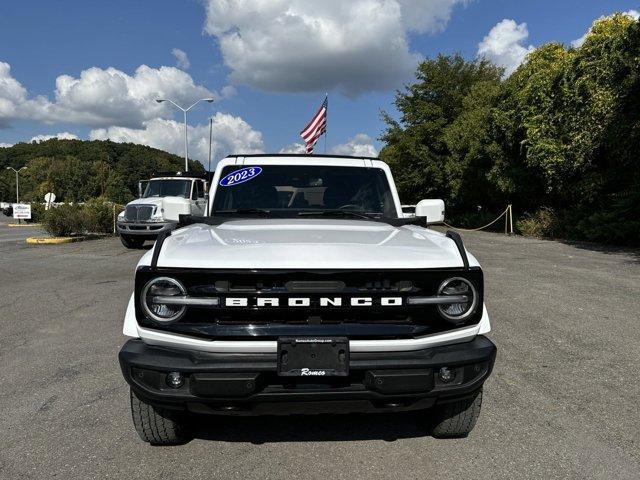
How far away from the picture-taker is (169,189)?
1614cm

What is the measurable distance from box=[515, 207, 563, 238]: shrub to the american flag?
844cm

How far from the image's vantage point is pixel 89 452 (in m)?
3.03

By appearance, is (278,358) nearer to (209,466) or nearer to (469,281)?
(209,466)

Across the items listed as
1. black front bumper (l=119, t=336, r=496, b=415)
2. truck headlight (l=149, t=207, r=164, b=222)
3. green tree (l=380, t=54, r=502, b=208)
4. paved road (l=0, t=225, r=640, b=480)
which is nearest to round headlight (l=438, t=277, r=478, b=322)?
black front bumper (l=119, t=336, r=496, b=415)

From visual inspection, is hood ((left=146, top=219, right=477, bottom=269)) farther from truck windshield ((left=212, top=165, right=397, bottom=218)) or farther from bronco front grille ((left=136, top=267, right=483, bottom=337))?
truck windshield ((left=212, top=165, right=397, bottom=218))

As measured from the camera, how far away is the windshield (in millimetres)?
16031

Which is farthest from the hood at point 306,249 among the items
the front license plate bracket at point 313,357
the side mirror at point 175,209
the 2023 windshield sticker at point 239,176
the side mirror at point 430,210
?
the 2023 windshield sticker at point 239,176

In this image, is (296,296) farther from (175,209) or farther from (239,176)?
(239,176)

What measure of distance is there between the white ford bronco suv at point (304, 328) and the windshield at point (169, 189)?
537 inches

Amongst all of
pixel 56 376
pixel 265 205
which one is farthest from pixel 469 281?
pixel 56 376

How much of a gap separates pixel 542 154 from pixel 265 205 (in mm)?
15611

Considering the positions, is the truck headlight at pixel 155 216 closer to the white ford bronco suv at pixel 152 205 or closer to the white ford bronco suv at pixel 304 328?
the white ford bronco suv at pixel 152 205

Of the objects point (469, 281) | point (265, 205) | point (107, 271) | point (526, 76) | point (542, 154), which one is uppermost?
point (526, 76)

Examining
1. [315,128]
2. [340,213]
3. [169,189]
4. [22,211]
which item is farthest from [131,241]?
[22,211]
